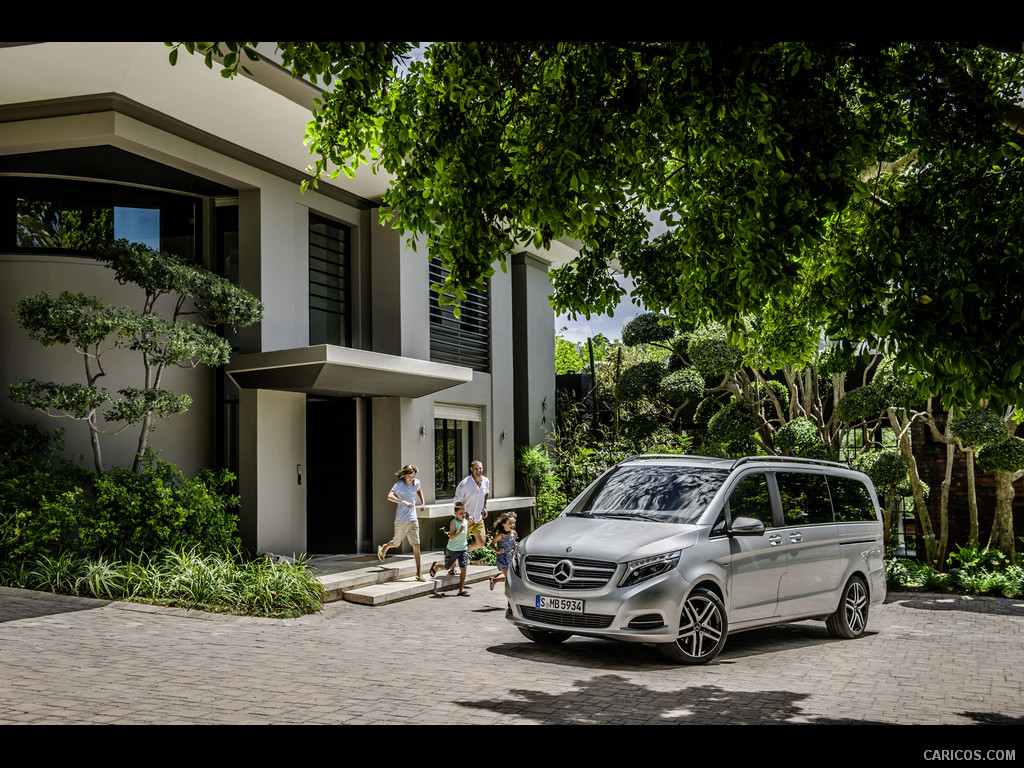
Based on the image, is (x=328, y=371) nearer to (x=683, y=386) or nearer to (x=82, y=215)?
(x=82, y=215)

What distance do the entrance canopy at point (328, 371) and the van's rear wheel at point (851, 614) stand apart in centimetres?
749

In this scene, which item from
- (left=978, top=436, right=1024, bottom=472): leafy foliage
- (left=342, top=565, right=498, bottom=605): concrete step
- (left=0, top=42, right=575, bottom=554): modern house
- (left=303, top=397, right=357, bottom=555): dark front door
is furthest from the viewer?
(left=303, top=397, right=357, bottom=555): dark front door

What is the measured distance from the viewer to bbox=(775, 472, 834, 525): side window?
935cm

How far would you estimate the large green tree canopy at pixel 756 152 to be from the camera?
5086mm

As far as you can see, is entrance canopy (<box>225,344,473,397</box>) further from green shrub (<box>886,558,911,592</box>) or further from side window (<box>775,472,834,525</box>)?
green shrub (<box>886,558,911,592</box>)

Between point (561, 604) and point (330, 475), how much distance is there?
28.0 feet

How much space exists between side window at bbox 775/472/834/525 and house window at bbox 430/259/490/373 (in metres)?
8.54

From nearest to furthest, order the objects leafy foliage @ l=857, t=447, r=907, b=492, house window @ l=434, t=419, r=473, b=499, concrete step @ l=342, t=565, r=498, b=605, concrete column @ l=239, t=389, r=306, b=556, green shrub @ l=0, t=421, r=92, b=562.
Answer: green shrub @ l=0, t=421, r=92, b=562, concrete step @ l=342, t=565, r=498, b=605, concrete column @ l=239, t=389, r=306, b=556, leafy foliage @ l=857, t=447, r=907, b=492, house window @ l=434, t=419, r=473, b=499

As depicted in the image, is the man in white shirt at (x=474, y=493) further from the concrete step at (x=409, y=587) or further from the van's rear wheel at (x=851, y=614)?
the van's rear wheel at (x=851, y=614)

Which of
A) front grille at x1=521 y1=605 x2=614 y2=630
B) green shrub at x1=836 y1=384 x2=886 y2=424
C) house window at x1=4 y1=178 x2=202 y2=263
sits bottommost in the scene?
front grille at x1=521 y1=605 x2=614 y2=630

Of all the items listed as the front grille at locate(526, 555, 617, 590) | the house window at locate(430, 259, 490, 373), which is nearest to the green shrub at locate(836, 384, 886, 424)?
the house window at locate(430, 259, 490, 373)

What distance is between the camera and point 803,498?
31.5 feet

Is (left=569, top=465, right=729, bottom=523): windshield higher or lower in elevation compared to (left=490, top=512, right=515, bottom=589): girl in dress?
higher
